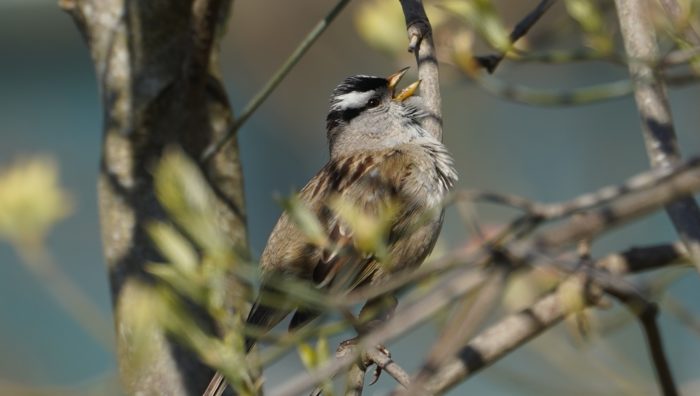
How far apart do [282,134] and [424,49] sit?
17.6 ft

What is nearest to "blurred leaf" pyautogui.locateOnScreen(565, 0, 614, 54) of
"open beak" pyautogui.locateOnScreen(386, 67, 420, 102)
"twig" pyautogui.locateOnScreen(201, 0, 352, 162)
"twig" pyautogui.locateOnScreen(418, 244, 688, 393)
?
"twig" pyautogui.locateOnScreen(418, 244, 688, 393)

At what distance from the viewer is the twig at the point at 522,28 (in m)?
2.65

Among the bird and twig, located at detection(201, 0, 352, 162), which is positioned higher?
twig, located at detection(201, 0, 352, 162)

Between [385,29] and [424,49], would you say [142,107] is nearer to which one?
[424,49]

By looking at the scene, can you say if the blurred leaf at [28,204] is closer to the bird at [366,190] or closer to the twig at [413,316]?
the bird at [366,190]

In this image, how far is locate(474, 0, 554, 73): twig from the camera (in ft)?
8.70

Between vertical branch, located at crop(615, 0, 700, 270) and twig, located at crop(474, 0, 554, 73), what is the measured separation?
36 centimetres

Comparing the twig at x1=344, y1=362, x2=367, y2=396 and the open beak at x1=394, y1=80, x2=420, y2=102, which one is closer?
the twig at x1=344, y1=362, x2=367, y2=396

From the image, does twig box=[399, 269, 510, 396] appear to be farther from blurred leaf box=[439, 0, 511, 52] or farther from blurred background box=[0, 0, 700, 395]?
blurred background box=[0, 0, 700, 395]

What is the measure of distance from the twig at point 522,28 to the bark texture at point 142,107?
0.90 metres

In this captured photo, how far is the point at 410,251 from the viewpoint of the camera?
3.54m

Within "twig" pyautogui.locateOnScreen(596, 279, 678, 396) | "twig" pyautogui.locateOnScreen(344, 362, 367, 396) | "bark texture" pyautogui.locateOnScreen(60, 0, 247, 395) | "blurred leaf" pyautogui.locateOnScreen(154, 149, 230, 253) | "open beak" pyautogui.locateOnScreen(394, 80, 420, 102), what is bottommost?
"bark texture" pyautogui.locateOnScreen(60, 0, 247, 395)

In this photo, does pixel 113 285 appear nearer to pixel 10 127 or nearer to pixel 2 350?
pixel 2 350

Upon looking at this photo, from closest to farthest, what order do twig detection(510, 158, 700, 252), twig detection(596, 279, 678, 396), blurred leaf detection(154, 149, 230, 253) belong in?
twig detection(510, 158, 700, 252)
twig detection(596, 279, 678, 396)
blurred leaf detection(154, 149, 230, 253)
